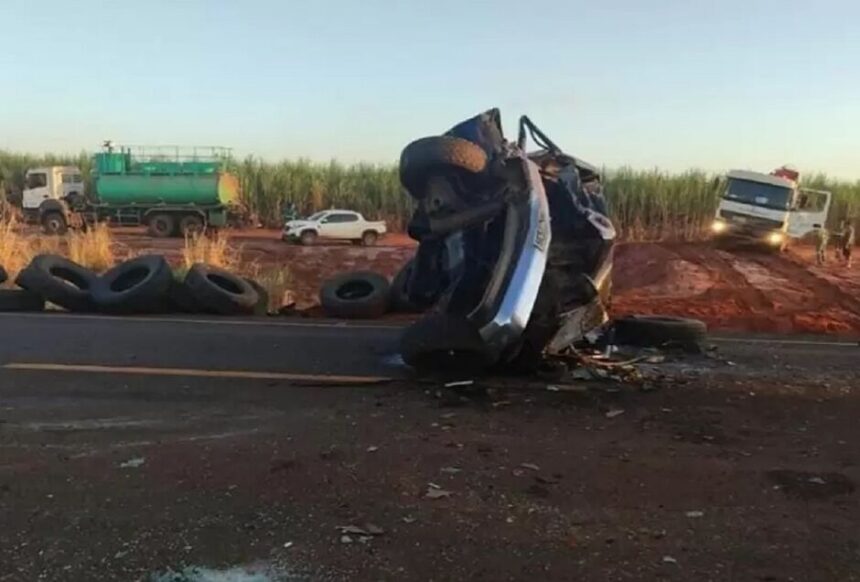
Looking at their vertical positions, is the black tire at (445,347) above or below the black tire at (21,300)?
above

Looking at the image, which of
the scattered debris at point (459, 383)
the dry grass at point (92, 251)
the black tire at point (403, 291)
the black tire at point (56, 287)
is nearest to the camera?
the scattered debris at point (459, 383)

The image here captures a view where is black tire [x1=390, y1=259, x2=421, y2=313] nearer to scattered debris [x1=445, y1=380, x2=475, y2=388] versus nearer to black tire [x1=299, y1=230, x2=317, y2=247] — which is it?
scattered debris [x1=445, y1=380, x2=475, y2=388]

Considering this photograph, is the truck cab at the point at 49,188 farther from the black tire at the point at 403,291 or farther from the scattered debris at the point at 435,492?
the scattered debris at the point at 435,492

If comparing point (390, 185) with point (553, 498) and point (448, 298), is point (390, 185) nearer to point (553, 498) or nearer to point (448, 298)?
point (448, 298)

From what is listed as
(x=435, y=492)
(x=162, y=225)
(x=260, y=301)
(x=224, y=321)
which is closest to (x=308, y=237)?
(x=162, y=225)

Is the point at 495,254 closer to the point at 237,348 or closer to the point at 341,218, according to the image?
the point at 237,348

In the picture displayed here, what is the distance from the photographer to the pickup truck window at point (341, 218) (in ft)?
113

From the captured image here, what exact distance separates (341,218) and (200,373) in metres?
27.9

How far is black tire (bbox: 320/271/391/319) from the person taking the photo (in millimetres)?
12094

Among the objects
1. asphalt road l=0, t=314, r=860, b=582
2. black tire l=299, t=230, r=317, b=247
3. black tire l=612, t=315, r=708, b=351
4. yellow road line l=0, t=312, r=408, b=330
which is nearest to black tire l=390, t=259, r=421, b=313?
yellow road line l=0, t=312, r=408, b=330

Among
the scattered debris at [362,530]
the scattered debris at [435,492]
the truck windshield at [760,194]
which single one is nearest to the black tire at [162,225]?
the truck windshield at [760,194]

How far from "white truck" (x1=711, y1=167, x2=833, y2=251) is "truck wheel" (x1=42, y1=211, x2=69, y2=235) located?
2598 centimetres

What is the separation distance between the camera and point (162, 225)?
120ft

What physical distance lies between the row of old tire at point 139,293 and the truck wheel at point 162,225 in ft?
80.5
